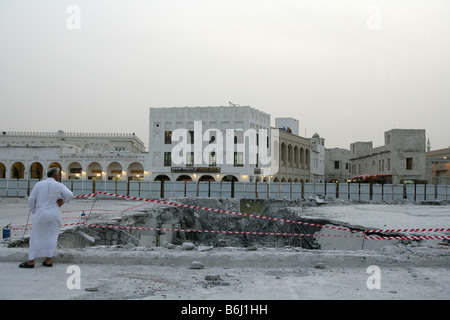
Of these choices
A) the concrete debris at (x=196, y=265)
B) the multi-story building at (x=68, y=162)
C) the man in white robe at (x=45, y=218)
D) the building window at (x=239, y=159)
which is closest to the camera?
the man in white robe at (x=45, y=218)

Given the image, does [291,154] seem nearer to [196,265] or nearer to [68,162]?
[68,162]

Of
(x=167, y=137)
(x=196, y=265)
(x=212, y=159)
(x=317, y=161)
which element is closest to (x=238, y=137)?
(x=212, y=159)

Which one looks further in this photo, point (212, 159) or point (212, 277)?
point (212, 159)

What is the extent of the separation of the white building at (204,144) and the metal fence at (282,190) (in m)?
12.1

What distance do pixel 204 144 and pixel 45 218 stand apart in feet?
126

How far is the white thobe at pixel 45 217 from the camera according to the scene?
5.98 m

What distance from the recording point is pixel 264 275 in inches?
230

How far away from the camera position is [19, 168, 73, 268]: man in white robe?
5973 mm

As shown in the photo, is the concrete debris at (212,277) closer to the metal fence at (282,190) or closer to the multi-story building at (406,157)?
the metal fence at (282,190)

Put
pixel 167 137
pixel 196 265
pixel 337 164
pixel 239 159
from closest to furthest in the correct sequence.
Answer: pixel 196 265 < pixel 239 159 < pixel 167 137 < pixel 337 164

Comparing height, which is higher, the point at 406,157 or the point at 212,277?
the point at 406,157

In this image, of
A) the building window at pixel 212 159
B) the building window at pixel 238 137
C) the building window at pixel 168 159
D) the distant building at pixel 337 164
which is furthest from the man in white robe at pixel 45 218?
the distant building at pixel 337 164

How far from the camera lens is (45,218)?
6066 millimetres
